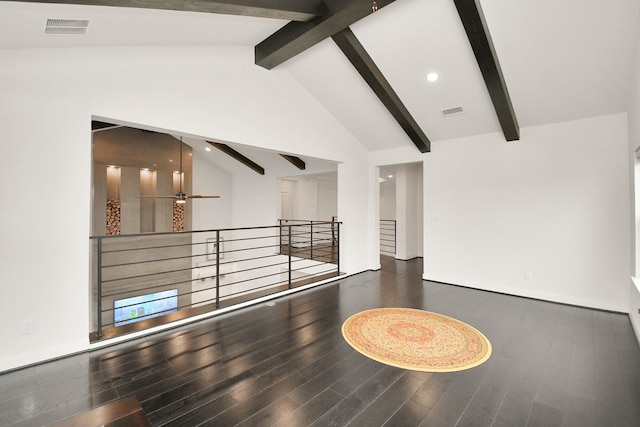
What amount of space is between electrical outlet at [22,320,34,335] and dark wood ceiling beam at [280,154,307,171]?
212 inches

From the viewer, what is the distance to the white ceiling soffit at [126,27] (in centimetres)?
194

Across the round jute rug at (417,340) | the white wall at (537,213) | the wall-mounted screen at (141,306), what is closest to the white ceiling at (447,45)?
the white wall at (537,213)

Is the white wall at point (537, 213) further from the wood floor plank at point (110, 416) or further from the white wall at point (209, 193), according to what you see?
the white wall at point (209, 193)

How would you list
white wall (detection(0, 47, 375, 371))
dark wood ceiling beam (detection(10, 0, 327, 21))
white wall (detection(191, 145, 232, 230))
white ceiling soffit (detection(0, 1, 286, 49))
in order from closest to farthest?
white ceiling soffit (detection(0, 1, 286, 49))
dark wood ceiling beam (detection(10, 0, 327, 21))
white wall (detection(0, 47, 375, 371))
white wall (detection(191, 145, 232, 230))

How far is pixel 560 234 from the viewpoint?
3904 mm

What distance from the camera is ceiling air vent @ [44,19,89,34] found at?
2084 millimetres

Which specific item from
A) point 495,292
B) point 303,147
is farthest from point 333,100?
point 495,292

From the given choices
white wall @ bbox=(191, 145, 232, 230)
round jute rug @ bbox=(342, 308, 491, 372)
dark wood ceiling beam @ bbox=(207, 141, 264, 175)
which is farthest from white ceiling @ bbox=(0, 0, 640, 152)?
white wall @ bbox=(191, 145, 232, 230)

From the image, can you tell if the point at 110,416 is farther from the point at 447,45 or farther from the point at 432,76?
the point at 432,76

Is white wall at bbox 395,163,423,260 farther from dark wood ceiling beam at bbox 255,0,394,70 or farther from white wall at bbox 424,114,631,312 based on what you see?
dark wood ceiling beam at bbox 255,0,394,70

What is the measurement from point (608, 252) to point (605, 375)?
2045mm

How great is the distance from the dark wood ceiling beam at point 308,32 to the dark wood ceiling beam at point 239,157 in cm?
396

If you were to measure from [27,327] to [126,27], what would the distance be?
257 cm

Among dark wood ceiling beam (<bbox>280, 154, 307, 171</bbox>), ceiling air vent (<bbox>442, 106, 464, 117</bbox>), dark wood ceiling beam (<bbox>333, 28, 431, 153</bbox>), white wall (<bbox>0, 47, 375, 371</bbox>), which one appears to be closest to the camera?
white wall (<bbox>0, 47, 375, 371</bbox>)
